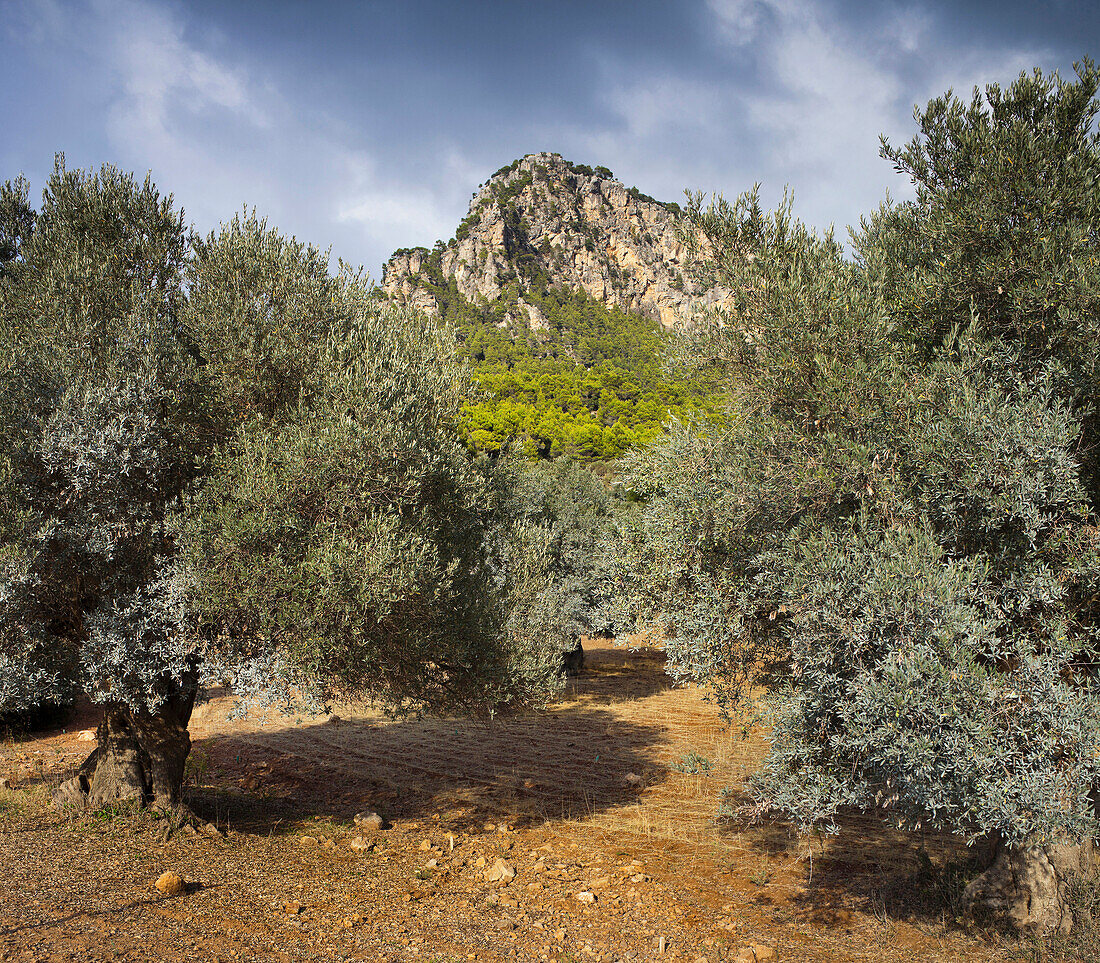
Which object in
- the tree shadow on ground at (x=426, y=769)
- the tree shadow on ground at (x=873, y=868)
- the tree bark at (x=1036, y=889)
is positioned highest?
the tree bark at (x=1036, y=889)

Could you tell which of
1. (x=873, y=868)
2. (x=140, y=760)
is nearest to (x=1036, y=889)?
(x=873, y=868)

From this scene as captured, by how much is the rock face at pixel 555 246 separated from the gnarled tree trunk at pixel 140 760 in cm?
11592

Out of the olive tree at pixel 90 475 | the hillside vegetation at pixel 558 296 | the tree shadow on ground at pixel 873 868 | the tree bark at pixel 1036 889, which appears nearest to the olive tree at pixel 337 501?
the olive tree at pixel 90 475

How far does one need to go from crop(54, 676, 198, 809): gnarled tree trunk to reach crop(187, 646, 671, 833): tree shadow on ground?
95 centimetres

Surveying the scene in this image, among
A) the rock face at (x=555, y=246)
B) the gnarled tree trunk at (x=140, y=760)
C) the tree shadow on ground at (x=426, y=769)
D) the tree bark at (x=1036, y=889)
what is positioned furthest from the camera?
the rock face at (x=555, y=246)

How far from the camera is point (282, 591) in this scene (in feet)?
25.2

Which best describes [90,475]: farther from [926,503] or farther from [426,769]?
[426,769]

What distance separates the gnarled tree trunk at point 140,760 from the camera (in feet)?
32.2

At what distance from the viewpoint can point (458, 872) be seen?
9.43 metres

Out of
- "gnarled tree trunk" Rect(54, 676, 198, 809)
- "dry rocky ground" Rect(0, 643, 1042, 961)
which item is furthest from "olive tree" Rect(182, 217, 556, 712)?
"gnarled tree trunk" Rect(54, 676, 198, 809)

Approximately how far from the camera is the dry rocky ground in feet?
22.8

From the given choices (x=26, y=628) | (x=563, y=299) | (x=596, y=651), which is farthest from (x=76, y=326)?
(x=563, y=299)

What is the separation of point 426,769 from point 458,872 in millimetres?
5754

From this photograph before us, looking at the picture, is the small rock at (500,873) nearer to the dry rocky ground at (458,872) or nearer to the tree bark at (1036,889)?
the dry rocky ground at (458,872)
